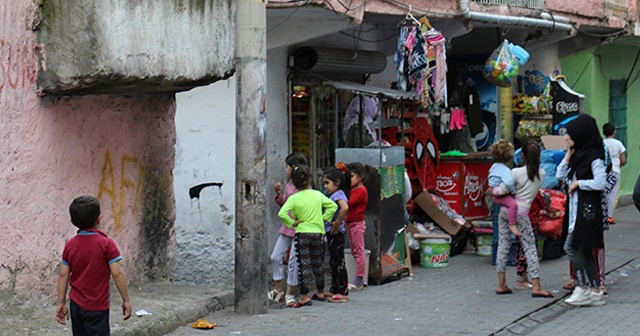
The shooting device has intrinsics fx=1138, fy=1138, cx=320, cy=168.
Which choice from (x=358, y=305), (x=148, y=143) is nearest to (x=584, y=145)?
(x=358, y=305)

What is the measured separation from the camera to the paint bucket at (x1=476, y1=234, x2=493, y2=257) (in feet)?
48.3

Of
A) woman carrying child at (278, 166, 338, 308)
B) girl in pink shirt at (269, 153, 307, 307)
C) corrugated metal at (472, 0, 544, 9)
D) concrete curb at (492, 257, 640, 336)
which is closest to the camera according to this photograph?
concrete curb at (492, 257, 640, 336)

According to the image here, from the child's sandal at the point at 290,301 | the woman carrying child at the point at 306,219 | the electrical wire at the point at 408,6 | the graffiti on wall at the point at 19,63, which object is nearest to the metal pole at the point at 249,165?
the woman carrying child at the point at 306,219

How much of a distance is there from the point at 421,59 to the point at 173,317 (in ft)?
18.7

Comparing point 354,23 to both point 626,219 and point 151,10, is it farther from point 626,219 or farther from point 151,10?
point 626,219

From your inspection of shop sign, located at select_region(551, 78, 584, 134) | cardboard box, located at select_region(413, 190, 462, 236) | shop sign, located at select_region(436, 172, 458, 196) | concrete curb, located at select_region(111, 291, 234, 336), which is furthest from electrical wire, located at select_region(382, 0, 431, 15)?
shop sign, located at select_region(551, 78, 584, 134)

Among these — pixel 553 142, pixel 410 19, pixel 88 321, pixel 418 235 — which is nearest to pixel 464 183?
pixel 553 142

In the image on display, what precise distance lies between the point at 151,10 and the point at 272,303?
326cm

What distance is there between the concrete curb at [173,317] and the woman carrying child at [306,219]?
0.75 metres

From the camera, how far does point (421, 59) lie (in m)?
13.9

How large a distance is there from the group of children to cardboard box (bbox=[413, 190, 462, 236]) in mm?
3137

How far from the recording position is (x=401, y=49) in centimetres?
1398

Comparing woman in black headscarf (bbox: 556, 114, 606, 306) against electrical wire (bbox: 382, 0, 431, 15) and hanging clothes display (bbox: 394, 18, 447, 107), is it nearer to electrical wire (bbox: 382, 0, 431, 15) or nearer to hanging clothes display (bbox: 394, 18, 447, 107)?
hanging clothes display (bbox: 394, 18, 447, 107)

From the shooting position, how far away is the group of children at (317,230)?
35.1ft
